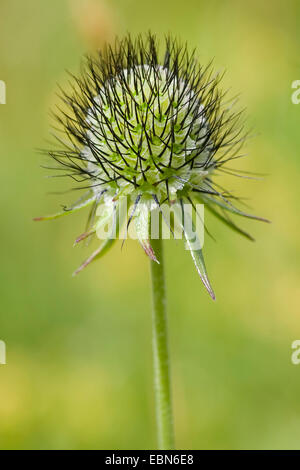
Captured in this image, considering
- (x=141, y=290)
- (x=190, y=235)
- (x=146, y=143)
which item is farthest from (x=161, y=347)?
(x=141, y=290)

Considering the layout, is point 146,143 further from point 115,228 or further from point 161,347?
point 161,347

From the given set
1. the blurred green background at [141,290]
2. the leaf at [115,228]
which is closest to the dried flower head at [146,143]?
the leaf at [115,228]

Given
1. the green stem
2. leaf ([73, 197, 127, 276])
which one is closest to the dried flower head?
leaf ([73, 197, 127, 276])

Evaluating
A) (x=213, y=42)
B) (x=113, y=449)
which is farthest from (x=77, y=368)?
(x=213, y=42)

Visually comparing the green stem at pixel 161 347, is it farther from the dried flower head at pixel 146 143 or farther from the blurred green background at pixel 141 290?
the blurred green background at pixel 141 290

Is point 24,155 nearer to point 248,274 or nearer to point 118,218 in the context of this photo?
point 248,274
